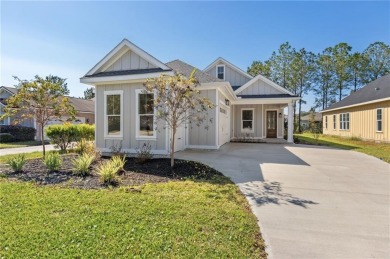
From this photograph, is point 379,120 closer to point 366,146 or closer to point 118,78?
point 366,146

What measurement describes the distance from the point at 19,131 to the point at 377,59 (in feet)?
171

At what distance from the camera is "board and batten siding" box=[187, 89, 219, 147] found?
1186cm

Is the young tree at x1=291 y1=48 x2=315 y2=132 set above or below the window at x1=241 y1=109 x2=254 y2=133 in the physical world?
above

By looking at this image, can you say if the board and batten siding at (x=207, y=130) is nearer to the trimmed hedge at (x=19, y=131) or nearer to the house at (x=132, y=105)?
the house at (x=132, y=105)

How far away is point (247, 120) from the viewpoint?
63.3 feet

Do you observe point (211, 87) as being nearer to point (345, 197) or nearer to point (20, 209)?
point (345, 197)

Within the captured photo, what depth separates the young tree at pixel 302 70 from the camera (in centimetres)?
3853

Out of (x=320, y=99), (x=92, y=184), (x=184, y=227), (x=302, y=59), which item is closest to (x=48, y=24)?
(x=92, y=184)

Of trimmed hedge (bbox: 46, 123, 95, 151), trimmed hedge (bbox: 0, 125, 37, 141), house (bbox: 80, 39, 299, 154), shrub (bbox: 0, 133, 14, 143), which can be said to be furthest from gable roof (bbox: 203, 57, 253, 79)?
shrub (bbox: 0, 133, 14, 143)

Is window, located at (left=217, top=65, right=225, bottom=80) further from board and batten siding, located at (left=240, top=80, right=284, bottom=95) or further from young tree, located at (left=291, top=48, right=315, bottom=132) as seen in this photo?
→ young tree, located at (left=291, top=48, right=315, bottom=132)

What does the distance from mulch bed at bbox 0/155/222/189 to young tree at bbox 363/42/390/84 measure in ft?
147

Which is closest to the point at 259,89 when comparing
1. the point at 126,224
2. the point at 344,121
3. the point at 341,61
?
the point at 344,121

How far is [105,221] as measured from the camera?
3668 mm

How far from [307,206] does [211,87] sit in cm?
821
